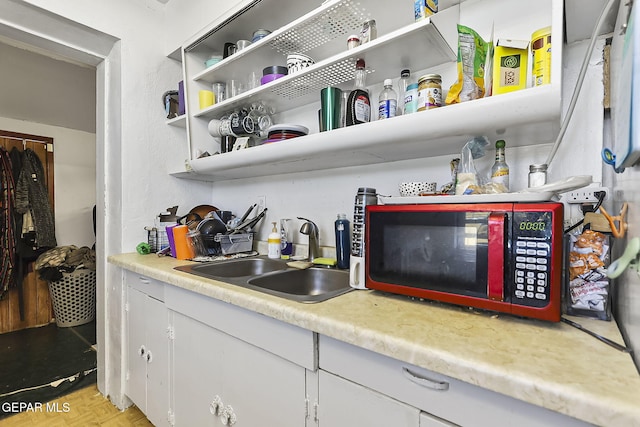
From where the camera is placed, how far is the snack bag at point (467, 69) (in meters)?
0.90

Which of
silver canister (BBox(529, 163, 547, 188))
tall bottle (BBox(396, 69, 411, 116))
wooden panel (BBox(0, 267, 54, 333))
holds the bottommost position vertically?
wooden panel (BBox(0, 267, 54, 333))

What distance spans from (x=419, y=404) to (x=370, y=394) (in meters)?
0.12

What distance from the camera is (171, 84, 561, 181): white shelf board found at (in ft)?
2.60

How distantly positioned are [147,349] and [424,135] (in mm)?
1621

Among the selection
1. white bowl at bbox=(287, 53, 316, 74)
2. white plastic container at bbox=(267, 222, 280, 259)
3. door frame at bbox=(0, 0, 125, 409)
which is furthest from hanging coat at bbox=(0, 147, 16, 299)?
white bowl at bbox=(287, 53, 316, 74)

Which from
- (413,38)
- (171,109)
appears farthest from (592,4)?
(171,109)

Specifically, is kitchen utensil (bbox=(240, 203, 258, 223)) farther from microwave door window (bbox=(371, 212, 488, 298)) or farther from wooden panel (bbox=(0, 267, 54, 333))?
wooden panel (bbox=(0, 267, 54, 333))

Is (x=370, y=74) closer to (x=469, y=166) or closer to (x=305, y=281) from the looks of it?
(x=469, y=166)

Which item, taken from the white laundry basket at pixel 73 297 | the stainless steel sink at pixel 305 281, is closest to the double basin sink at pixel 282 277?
the stainless steel sink at pixel 305 281

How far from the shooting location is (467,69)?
2.94ft

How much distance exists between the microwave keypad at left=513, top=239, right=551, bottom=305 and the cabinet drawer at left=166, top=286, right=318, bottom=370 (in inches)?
20.5

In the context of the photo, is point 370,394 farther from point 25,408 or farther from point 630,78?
point 25,408

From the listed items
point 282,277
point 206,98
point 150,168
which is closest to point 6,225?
point 150,168

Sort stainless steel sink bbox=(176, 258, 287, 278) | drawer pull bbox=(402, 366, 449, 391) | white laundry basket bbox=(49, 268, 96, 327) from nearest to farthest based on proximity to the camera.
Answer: drawer pull bbox=(402, 366, 449, 391)
stainless steel sink bbox=(176, 258, 287, 278)
white laundry basket bbox=(49, 268, 96, 327)
